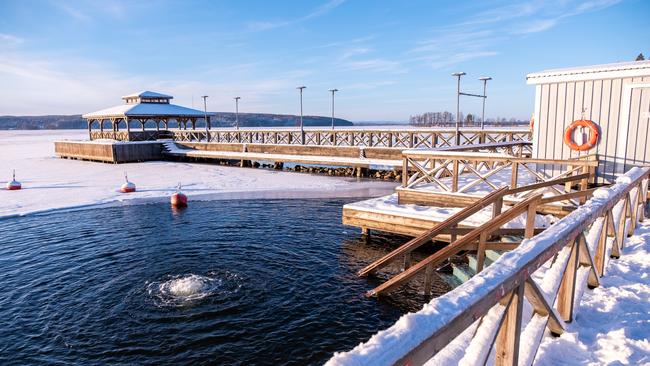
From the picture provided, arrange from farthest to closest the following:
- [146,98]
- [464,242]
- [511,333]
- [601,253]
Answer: [146,98]
[464,242]
[601,253]
[511,333]

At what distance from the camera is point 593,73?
9352 mm

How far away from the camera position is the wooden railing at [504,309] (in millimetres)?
1717

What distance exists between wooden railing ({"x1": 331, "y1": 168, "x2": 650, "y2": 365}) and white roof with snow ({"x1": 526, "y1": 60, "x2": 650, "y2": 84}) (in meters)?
5.72

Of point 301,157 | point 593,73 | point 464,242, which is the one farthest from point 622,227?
point 301,157

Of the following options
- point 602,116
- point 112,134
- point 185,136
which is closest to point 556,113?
point 602,116

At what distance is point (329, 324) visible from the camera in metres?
6.58

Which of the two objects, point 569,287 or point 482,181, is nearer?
point 569,287

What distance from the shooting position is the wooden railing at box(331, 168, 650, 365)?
67.6 inches

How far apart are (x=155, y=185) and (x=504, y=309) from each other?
21.4 meters

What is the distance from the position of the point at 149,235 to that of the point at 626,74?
42.8ft

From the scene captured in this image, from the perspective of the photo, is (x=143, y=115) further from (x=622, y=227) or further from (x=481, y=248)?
(x=622, y=227)

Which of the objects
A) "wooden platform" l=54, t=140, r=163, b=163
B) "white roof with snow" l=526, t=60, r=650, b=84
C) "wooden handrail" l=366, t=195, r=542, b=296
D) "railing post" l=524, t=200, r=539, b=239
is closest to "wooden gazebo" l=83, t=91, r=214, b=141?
"wooden platform" l=54, t=140, r=163, b=163

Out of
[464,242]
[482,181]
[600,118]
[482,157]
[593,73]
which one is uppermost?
[593,73]

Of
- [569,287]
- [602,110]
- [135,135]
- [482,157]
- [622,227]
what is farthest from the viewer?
[135,135]
